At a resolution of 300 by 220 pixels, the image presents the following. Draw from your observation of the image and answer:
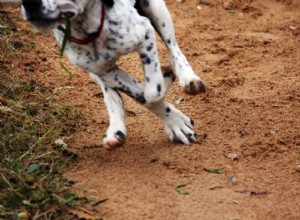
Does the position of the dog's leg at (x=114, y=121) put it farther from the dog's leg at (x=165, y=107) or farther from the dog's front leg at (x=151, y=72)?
the dog's front leg at (x=151, y=72)

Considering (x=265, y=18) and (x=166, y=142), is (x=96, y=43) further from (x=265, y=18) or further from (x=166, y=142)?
(x=265, y=18)

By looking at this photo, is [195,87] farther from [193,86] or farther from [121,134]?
[121,134]

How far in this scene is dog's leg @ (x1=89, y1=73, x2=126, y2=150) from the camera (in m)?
5.08

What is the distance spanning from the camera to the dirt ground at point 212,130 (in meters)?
4.67

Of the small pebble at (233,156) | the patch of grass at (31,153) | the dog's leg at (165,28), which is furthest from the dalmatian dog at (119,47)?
the patch of grass at (31,153)

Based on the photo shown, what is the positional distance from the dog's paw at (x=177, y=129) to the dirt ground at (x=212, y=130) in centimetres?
5

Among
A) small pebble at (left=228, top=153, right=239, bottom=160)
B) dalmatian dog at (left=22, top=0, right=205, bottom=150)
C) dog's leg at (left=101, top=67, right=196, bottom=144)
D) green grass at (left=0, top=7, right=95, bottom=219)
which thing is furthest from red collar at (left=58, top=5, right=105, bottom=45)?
small pebble at (left=228, top=153, right=239, bottom=160)

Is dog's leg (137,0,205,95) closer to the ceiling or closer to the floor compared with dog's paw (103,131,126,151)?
Result: closer to the ceiling

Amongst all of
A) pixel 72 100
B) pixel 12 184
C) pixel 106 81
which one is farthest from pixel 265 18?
pixel 12 184

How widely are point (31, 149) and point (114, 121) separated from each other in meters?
0.64

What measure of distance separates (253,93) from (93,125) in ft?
4.74

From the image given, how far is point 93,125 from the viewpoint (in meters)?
5.95

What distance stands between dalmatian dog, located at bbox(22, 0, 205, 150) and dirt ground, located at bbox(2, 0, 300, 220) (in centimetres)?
25

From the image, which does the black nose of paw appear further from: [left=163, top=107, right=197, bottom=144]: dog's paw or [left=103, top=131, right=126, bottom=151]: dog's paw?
[left=163, top=107, right=197, bottom=144]: dog's paw
